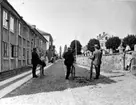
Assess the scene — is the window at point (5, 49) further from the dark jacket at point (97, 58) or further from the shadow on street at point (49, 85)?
the dark jacket at point (97, 58)

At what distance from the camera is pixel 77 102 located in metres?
5.21

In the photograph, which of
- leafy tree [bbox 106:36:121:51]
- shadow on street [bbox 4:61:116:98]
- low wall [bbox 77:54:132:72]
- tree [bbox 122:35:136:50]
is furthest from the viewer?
leafy tree [bbox 106:36:121:51]

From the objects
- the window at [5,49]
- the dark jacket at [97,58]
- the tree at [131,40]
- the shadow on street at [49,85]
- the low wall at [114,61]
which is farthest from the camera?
the tree at [131,40]

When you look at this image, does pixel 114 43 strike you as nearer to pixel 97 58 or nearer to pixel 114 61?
pixel 114 61

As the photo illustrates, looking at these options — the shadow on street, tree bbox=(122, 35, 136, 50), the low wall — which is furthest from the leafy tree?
the shadow on street

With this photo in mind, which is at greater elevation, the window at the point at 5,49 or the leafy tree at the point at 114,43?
the leafy tree at the point at 114,43

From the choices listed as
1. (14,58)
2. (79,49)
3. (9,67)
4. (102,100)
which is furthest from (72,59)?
(79,49)

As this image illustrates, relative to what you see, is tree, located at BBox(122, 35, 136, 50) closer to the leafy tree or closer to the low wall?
the leafy tree

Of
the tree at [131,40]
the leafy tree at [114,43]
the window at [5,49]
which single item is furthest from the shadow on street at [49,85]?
the leafy tree at [114,43]

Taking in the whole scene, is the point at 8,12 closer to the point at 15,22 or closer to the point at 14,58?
the point at 15,22

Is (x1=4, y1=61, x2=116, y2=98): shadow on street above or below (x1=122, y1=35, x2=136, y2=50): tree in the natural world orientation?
below

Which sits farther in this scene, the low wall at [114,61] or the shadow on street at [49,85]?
the low wall at [114,61]

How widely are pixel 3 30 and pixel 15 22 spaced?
16.2 feet

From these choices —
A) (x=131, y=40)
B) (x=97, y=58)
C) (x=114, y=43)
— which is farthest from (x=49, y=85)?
(x=114, y=43)
